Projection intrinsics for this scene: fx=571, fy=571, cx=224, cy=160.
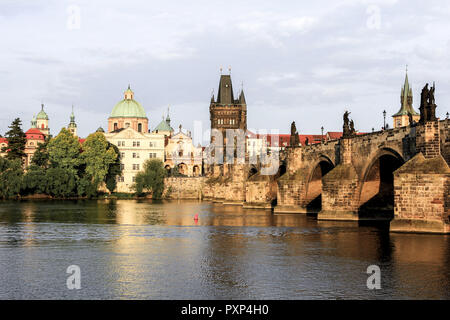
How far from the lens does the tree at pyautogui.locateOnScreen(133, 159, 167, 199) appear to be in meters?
118

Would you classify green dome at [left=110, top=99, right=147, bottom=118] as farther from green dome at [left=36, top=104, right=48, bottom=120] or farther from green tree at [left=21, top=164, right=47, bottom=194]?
→ green dome at [left=36, top=104, right=48, bottom=120]

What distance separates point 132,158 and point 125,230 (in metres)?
92.4

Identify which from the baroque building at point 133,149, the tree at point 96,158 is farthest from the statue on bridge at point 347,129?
the baroque building at point 133,149

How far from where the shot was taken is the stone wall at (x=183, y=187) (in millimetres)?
122562

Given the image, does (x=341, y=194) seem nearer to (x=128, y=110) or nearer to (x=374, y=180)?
(x=374, y=180)

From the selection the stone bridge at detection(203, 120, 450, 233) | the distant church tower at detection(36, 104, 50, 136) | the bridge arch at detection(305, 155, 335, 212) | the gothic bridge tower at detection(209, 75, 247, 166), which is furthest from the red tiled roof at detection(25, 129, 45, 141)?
the bridge arch at detection(305, 155, 335, 212)

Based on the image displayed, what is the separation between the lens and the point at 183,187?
410 ft

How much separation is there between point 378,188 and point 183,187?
8105cm

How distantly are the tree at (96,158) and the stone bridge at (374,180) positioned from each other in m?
45.2

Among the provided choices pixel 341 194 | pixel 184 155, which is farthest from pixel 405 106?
pixel 341 194

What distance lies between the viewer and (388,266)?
82.3 feet

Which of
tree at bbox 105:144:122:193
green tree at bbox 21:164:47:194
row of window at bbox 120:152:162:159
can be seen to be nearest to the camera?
green tree at bbox 21:164:47:194

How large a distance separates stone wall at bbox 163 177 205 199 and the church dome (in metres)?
34.1
